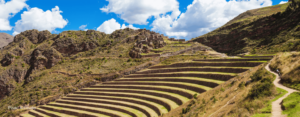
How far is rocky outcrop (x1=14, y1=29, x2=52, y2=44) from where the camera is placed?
55341 millimetres

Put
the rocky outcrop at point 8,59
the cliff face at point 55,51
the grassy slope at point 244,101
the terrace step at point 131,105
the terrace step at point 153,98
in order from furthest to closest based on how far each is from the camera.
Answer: the rocky outcrop at point 8,59 < the cliff face at point 55,51 < the terrace step at point 131,105 < the terrace step at point 153,98 < the grassy slope at point 244,101

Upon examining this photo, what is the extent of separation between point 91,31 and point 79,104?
3700 centimetres

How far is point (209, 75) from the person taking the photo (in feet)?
65.9

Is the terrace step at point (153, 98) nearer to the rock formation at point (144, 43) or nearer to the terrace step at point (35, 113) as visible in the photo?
the terrace step at point (35, 113)

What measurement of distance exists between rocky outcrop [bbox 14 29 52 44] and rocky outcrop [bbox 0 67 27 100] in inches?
589

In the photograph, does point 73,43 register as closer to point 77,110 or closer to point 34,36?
point 34,36

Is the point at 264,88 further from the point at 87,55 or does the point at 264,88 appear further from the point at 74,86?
the point at 87,55

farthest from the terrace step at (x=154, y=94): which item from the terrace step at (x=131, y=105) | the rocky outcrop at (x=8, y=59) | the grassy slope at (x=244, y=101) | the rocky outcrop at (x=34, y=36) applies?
the rocky outcrop at (x=34, y=36)

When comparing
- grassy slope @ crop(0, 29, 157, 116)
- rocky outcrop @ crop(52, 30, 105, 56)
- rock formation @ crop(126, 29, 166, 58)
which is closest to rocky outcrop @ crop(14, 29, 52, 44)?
grassy slope @ crop(0, 29, 157, 116)

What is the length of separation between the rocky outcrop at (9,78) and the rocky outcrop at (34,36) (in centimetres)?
1496

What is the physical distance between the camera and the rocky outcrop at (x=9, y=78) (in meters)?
41.6

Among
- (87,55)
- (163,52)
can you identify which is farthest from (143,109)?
(87,55)

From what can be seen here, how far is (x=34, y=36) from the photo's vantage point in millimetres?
56312

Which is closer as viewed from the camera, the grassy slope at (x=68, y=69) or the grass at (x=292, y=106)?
the grass at (x=292, y=106)
